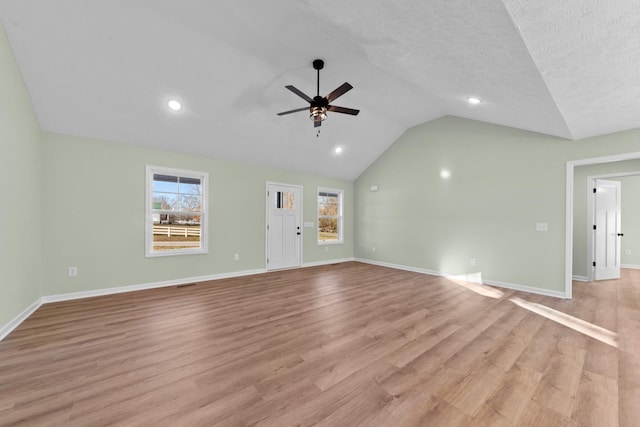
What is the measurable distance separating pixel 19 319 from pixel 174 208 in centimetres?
233

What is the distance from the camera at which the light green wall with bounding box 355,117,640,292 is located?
3949mm

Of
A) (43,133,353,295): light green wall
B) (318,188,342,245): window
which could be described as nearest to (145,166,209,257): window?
(43,133,353,295): light green wall

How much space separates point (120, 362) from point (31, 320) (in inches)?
74.2

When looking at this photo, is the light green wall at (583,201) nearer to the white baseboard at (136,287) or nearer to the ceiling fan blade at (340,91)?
the ceiling fan blade at (340,91)

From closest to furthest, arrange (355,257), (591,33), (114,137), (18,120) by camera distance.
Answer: (591,33) < (18,120) < (114,137) < (355,257)

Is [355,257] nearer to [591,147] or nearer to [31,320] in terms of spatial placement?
[591,147]

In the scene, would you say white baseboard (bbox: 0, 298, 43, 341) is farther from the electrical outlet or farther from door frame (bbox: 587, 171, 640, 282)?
door frame (bbox: 587, 171, 640, 282)

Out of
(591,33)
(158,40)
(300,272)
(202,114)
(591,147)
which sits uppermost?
(158,40)

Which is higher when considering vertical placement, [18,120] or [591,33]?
[591,33]

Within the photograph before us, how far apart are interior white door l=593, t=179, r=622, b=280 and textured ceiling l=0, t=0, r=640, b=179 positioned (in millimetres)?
2544

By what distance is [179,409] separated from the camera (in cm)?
157

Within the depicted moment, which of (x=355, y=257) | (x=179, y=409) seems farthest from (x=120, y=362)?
(x=355, y=257)

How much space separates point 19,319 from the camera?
284cm

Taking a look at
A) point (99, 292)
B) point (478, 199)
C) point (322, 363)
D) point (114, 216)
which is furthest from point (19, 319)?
point (478, 199)
